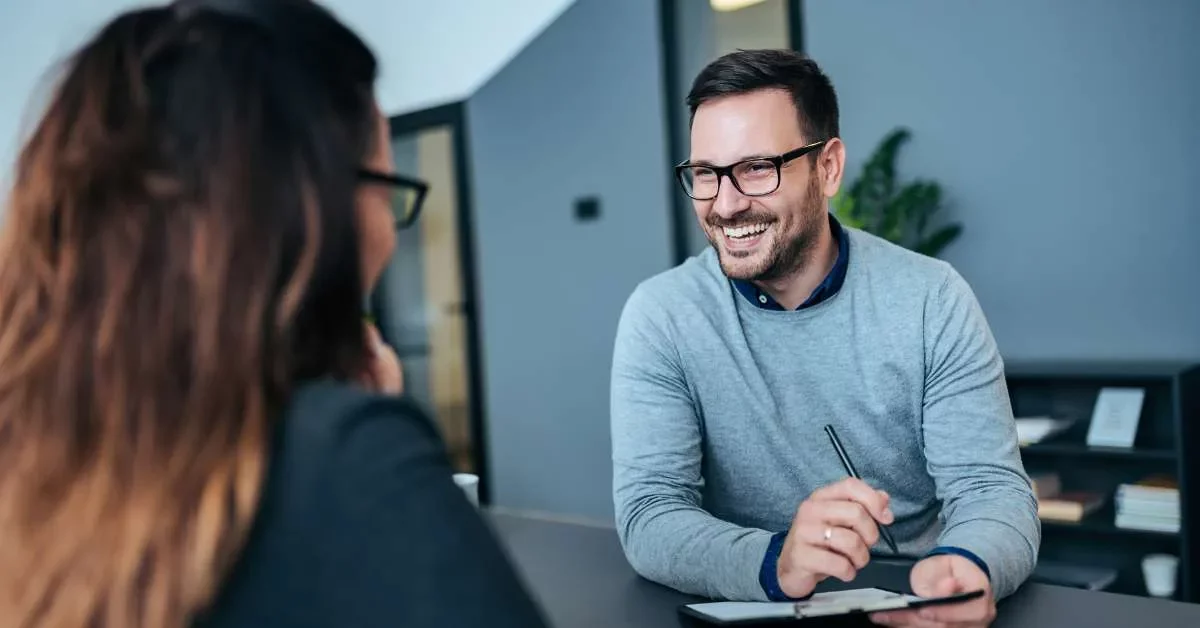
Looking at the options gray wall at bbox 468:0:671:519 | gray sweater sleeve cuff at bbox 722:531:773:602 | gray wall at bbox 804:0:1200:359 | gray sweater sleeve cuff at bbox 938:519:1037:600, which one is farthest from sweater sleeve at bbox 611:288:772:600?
gray wall at bbox 468:0:671:519

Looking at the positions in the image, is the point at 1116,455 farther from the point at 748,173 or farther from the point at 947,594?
the point at 947,594

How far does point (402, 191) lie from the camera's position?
746mm

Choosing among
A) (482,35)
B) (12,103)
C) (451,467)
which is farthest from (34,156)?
(12,103)

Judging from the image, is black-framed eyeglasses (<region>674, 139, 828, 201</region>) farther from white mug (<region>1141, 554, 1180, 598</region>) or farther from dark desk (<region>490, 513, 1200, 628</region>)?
white mug (<region>1141, 554, 1180, 598</region>)

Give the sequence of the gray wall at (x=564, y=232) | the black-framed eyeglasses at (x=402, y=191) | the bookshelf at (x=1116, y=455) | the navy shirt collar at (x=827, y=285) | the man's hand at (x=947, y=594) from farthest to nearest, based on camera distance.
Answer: the gray wall at (x=564, y=232), the bookshelf at (x=1116, y=455), the navy shirt collar at (x=827, y=285), the man's hand at (x=947, y=594), the black-framed eyeglasses at (x=402, y=191)

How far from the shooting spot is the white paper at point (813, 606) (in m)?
0.90

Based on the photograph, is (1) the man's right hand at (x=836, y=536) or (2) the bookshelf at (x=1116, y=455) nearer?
(1) the man's right hand at (x=836, y=536)

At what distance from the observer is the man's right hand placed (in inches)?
39.0

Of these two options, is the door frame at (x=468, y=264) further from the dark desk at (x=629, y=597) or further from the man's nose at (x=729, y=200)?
the dark desk at (x=629, y=597)

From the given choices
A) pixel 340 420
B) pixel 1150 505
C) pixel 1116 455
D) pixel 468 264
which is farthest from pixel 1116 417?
pixel 468 264

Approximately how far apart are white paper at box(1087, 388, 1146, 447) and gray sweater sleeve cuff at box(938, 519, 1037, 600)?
1.76 m

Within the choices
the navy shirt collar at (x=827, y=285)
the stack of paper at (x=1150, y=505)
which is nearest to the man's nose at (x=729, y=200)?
the navy shirt collar at (x=827, y=285)

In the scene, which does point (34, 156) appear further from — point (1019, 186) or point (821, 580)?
point (1019, 186)

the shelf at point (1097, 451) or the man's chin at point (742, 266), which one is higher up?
the man's chin at point (742, 266)
